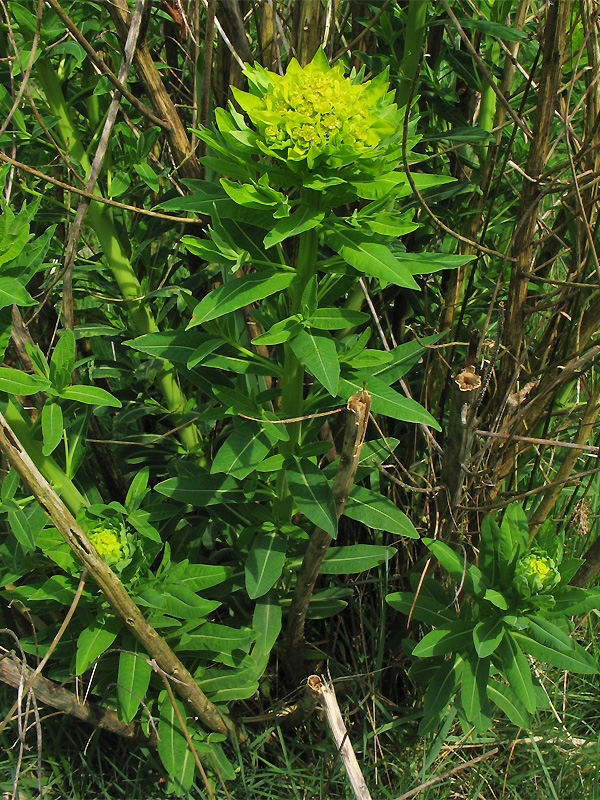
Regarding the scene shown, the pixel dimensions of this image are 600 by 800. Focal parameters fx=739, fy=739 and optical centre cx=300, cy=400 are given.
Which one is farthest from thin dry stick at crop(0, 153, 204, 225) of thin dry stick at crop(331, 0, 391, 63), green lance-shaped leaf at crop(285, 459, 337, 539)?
green lance-shaped leaf at crop(285, 459, 337, 539)

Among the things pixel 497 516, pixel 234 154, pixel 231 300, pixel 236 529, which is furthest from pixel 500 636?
pixel 234 154

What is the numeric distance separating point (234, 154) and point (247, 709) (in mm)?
1825

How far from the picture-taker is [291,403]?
180 cm

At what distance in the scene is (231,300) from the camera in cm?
149

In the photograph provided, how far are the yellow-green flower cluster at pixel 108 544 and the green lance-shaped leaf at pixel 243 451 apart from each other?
1.04ft

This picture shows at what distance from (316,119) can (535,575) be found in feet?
3.69

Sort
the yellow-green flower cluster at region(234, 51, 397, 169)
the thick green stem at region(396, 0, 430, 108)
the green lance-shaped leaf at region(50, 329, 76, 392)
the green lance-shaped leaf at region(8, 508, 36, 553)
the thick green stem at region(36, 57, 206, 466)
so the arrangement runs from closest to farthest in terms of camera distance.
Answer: the yellow-green flower cluster at region(234, 51, 397, 169) < the green lance-shaped leaf at region(8, 508, 36, 553) < the green lance-shaped leaf at region(50, 329, 76, 392) < the thick green stem at region(396, 0, 430, 108) < the thick green stem at region(36, 57, 206, 466)

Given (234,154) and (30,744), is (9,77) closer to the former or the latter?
(234,154)

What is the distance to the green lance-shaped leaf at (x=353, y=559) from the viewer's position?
79.0 inches

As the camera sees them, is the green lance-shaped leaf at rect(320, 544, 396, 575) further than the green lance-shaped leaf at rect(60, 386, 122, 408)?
Yes

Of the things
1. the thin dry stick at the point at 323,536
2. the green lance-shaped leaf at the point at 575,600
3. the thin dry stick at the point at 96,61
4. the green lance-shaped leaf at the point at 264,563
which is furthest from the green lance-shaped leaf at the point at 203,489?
the thin dry stick at the point at 96,61

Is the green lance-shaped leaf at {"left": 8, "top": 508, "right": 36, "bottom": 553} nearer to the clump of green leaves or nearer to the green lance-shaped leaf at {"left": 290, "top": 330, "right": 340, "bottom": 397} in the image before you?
the green lance-shaped leaf at {"left": 290, "top": 330, "right": 340, "bottom": 397}

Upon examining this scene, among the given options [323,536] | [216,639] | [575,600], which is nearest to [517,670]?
[575,600]

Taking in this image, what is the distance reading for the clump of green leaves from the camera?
69.0 inches
